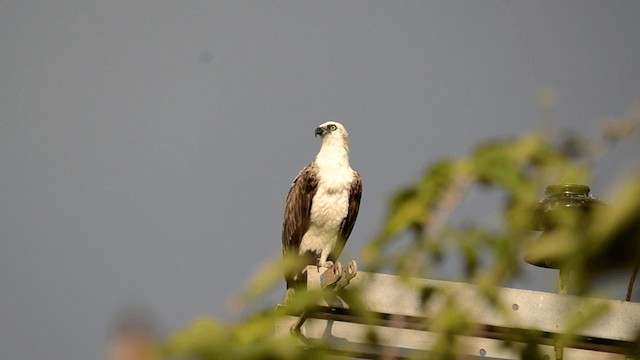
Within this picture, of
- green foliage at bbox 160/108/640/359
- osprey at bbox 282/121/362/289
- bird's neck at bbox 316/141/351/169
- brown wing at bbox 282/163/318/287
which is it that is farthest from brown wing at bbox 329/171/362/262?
green foliage at bbox 160/108/640/359

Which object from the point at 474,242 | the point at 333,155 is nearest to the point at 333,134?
the point at 333,155

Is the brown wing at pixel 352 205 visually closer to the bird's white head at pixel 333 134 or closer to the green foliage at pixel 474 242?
the bird's white head at pixel 333 134

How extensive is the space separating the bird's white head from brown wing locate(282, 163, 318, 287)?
46 cm

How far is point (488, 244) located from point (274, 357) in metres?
0.27

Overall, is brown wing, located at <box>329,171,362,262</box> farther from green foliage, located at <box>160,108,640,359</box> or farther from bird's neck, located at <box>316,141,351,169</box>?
green foliage, located at <box>160,108,640,359</box>

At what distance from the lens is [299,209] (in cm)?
887

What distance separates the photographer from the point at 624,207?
0.95 metres

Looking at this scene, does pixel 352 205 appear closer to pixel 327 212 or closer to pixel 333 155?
pixel 327 212

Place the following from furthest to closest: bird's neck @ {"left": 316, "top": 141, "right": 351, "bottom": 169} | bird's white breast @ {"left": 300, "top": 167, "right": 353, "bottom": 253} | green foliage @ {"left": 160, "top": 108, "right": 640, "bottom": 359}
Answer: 1. bird's neck @ {"left": 316, "top": 141, "right": 351, "bottom": 169}
2. bird's white breast @ {"left": 300, "top": 167, "right": 353, "bottom": 253}
3. green foliage @ {"left": 160, "top": 108, "right": 640, "bottom": 359}

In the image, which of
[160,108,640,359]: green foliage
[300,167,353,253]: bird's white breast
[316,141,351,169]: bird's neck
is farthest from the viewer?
[316,141,351,169]: bird's neck

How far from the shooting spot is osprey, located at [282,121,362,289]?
28.7 ft

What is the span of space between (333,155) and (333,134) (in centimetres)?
32

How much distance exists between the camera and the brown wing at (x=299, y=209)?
881 centimetres

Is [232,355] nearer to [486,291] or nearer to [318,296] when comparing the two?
[318,296]
